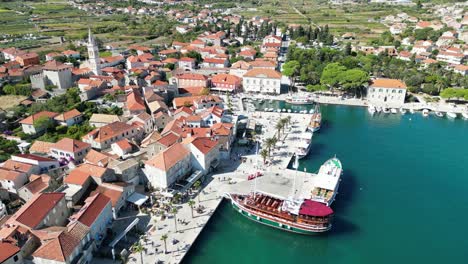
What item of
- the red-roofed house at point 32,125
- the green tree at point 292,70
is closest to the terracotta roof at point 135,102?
the red-roofed house at point 32,125

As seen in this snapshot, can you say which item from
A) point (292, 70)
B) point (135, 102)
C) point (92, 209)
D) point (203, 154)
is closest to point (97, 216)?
point (92, 209)

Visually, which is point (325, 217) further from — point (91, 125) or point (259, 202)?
point (91, 125)

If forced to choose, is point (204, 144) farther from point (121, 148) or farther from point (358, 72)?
point (358, 72)

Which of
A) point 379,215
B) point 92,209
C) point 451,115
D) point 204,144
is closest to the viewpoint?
point 92,209

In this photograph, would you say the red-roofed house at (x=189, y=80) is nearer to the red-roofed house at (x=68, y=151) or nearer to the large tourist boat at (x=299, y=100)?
the large tourist boat at (x=299, y=100)

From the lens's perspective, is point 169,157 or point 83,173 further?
point 169,157

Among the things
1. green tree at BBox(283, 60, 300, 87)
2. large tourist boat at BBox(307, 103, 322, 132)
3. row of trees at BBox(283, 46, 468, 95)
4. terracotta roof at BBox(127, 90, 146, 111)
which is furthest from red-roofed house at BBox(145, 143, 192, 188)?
green tree at BBox(283, 60, 300, 87)
